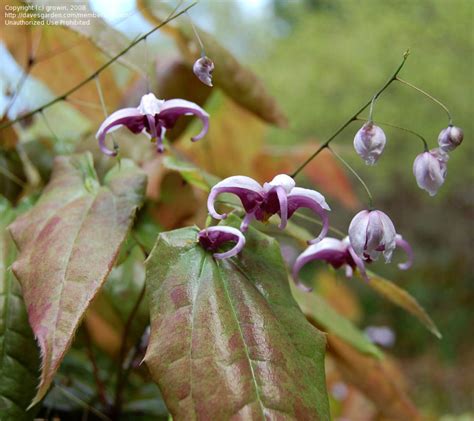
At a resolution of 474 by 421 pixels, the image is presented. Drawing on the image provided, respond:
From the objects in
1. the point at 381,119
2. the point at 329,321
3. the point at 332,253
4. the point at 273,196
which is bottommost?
the point at 381,119

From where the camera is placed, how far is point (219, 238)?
42cm

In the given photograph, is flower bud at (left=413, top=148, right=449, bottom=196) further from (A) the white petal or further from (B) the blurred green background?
(B) the blurred green background

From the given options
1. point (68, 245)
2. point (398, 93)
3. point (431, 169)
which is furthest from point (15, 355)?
point (398, 93)

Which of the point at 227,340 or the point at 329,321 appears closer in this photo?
the point at 227,340

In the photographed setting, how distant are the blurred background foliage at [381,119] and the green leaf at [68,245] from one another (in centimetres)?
42

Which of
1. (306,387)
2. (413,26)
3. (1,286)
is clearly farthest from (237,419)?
(413,26)

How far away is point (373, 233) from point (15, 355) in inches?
10.2

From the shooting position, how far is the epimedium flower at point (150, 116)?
1.52ft

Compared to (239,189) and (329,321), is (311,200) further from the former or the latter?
(329,321)

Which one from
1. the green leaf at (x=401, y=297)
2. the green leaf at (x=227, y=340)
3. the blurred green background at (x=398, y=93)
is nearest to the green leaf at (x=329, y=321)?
the green leaf at (x=401, y=297)

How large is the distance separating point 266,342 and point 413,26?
13.7ft

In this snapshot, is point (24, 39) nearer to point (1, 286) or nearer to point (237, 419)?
point (1, 286)

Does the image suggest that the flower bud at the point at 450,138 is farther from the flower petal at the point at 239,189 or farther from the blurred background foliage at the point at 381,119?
the blurred background foliage at the point at 381,119

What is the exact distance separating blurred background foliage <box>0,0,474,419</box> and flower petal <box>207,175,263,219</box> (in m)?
0.53
